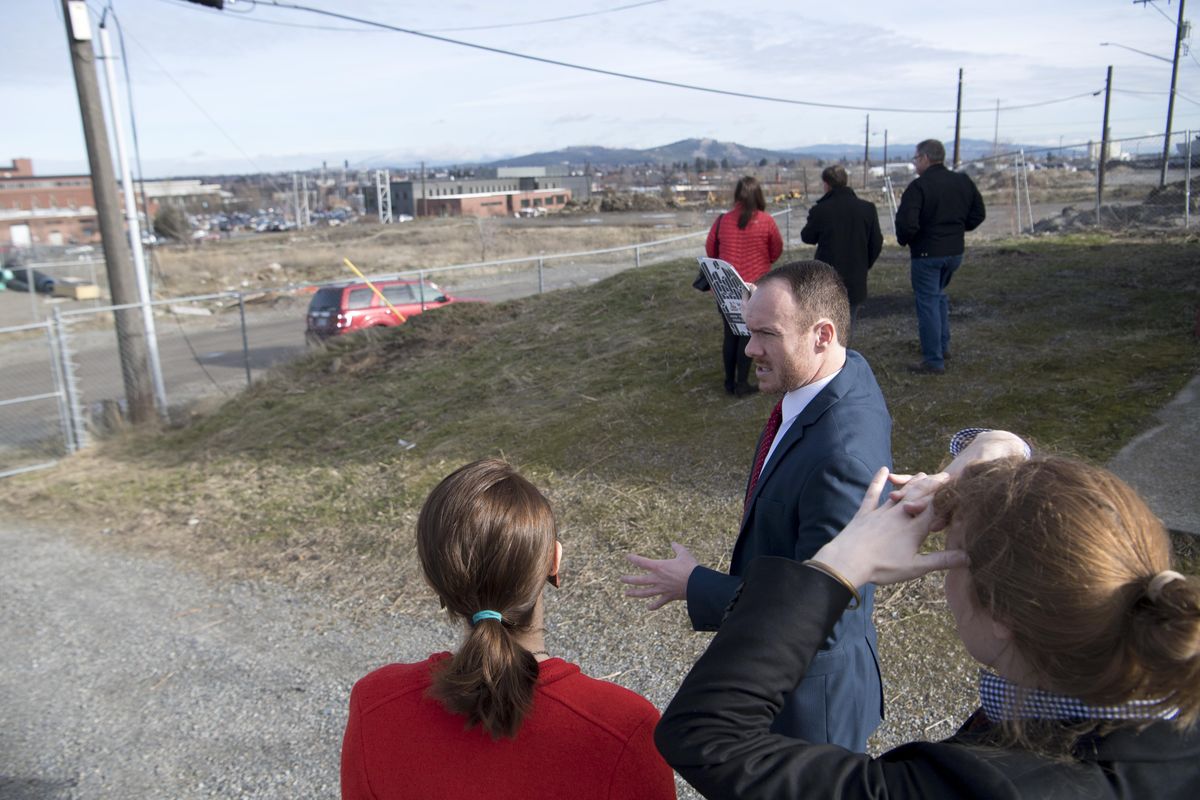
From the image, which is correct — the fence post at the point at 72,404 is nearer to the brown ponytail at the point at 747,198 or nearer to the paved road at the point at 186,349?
the paved road at the point at 186,349

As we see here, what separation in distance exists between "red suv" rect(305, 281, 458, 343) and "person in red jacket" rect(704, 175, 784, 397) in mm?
10104

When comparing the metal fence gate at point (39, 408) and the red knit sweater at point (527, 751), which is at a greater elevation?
the red knit sweater at point (527, 751)

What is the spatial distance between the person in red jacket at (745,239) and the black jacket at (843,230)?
12.6 inches

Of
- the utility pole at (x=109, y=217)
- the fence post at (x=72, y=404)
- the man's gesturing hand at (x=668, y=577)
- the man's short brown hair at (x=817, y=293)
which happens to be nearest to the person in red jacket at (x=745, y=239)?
the man's short brown hair at (x=817, y=293)

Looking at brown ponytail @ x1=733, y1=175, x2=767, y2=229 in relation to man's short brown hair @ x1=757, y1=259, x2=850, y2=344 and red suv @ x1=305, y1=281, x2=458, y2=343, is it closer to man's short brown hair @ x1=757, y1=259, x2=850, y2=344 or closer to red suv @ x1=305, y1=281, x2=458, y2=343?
man's short brown hair @ x1=757, y1=259, x2=850, y2=344

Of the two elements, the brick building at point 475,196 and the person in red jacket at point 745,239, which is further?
the brick building at point 475,196

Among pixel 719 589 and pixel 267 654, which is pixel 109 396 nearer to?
pixel 267 654

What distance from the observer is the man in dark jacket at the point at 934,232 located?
7215 mm

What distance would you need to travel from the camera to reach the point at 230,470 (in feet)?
28.7

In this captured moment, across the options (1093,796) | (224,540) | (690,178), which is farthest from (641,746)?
(690,178)

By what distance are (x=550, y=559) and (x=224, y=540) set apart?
610cm

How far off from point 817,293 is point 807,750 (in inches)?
61.3

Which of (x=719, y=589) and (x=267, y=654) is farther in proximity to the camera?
(x=267, y=654)

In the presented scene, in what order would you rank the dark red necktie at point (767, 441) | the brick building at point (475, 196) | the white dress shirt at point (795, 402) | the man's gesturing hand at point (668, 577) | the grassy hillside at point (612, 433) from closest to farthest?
the man's gesturing hand at point (668, 577) → the white dress shirt at point (795, 402) → the dark red necktie at point (767, 441) → the grassy hillside at point (612, 433) → the brick building at point (475, 196)
